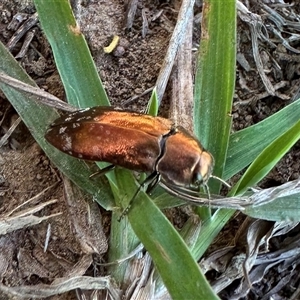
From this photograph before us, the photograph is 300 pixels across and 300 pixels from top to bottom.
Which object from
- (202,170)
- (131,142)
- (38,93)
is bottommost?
(202,170)

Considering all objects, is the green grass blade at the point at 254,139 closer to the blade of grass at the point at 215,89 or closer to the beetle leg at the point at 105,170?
the blade of grass at the point at 215,89

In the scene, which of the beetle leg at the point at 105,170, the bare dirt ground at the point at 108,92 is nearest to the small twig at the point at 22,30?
the bare dirt ground at the point at 108,92

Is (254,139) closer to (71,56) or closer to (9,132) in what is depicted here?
(71,56)

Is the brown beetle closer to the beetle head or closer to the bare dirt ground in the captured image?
the beetle head

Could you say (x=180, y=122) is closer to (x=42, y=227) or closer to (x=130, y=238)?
(x=130, y=238)

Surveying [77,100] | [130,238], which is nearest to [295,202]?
[130,238]

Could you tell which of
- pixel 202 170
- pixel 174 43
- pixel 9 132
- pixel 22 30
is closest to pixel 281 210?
pixel 202 170
